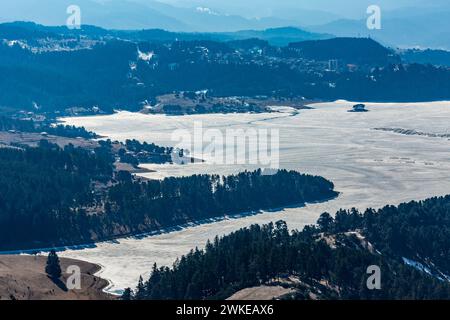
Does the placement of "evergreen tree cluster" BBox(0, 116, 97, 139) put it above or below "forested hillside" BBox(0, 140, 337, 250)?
above

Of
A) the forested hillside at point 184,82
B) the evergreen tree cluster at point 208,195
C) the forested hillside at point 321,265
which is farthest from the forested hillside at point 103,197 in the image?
the forested hillside at point 184,82

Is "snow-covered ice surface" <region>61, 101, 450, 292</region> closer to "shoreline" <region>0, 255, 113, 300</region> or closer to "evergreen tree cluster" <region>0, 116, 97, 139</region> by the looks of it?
"shoreline" <region>0, 255, 113, 300</region>

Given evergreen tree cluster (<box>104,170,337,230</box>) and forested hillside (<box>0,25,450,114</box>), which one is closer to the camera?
evergreen tree cluster (<box>104,170,337,230</box>)

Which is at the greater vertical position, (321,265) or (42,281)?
(321,265)

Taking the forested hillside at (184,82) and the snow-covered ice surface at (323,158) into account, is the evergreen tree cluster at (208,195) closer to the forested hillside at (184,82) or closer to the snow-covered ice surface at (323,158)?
the snow-covered ice surface at (323,158)

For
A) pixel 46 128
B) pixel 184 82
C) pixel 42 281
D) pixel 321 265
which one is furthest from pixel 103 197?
pixel 184 82

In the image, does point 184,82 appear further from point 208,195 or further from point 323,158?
point 208,195

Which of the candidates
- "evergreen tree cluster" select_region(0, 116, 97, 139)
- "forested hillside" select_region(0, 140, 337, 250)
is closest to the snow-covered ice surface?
"forested hillside" select_region(0, 140, 337, 250)
